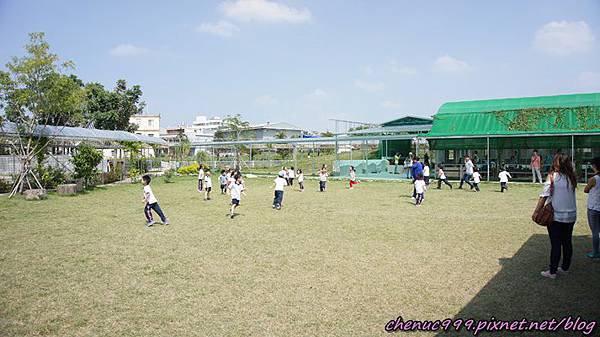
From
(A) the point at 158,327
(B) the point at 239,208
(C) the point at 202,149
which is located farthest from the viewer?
(C) the point at 202,149

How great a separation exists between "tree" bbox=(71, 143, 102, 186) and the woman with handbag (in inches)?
775

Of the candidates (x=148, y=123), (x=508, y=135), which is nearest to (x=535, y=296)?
(x=508, y=135)

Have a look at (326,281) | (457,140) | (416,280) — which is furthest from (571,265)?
(457,140)

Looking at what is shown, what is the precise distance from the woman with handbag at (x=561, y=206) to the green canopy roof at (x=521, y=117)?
17.5 m

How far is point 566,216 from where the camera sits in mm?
5375

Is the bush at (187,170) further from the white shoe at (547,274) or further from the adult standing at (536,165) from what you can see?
the white shoe at (547,274)

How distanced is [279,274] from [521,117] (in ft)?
66.8

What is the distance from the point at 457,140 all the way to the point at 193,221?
690 inches

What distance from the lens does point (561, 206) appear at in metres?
5.40

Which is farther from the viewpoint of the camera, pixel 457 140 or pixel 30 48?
pixel 457 140

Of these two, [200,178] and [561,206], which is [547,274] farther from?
[200,178]

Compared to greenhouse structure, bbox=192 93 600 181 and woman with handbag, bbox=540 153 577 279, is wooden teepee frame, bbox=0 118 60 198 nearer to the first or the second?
greenhouse structure, bbox=192 93 600 181

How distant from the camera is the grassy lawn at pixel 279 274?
14.4 ft

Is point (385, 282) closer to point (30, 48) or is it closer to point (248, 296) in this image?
point (248, 296)
